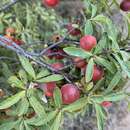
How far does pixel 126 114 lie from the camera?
291 cm

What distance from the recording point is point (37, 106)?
1.13m

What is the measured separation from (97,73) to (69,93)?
10cm

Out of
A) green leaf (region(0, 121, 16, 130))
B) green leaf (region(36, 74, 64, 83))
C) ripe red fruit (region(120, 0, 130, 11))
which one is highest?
ripe red fruit (region(120, 0, 130, 11))

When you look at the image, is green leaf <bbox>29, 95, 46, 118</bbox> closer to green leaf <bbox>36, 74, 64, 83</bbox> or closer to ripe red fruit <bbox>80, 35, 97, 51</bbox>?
green leaf <bbox>36, 74, 64, 83</bbox>

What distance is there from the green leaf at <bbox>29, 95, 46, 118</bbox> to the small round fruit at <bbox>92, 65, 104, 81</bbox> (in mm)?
164

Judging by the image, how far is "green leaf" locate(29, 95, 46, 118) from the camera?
1.13 meters

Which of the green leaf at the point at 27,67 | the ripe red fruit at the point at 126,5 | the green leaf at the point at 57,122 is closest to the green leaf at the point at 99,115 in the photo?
the green leaf at the point at 57,122

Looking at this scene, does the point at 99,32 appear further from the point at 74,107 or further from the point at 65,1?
the point at 65,1

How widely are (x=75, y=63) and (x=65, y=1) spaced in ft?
8.46

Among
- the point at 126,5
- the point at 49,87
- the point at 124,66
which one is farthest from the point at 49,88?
the point at 126,5

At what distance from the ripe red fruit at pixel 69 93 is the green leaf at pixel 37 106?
0.06m

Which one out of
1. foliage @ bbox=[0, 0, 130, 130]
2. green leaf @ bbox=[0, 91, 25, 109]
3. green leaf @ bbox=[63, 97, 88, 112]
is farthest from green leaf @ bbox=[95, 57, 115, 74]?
green leaf @ bbox=[0, 91, 25, 109]

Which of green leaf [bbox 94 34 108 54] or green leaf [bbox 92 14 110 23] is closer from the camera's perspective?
green leaf [bbox 94 34 108 54]

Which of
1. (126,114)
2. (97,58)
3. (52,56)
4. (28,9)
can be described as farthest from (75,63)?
(126,114)
